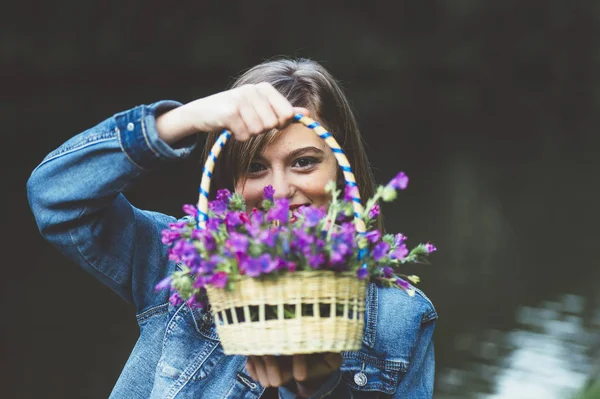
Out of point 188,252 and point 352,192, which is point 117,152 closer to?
point 188,252

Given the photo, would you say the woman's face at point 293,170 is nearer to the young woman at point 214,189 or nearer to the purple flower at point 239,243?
the young woman at point 214,189

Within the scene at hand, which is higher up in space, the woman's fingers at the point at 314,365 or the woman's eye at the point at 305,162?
the woman's eye at the point at 305,162

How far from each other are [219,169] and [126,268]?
0.36 metres

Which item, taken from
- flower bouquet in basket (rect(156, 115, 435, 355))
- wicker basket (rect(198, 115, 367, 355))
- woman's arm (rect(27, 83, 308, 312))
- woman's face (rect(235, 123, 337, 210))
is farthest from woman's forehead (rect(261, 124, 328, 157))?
wicker basket (rect(198, 115, 367, 355))

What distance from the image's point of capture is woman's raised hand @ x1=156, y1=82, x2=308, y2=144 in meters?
1.66

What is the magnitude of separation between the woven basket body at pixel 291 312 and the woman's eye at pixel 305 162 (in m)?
0.58

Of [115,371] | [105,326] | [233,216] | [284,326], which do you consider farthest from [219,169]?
[105,326]

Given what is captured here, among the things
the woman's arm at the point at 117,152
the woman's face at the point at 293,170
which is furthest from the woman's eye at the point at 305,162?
the woman's arm at the point at 117,152

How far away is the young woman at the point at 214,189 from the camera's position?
1.68 metres

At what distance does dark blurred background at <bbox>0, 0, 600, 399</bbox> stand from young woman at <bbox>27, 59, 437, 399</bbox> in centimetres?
120

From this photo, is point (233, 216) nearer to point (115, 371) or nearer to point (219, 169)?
point (219, 169)

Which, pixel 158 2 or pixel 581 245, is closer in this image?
pixel 581 245

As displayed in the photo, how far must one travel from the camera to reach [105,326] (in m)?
6.27

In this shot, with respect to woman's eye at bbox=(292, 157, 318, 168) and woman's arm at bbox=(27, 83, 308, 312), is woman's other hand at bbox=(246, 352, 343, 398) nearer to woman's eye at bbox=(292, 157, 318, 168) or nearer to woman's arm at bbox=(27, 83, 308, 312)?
woman's arm at bbox=(27, 83, 308, 312)
